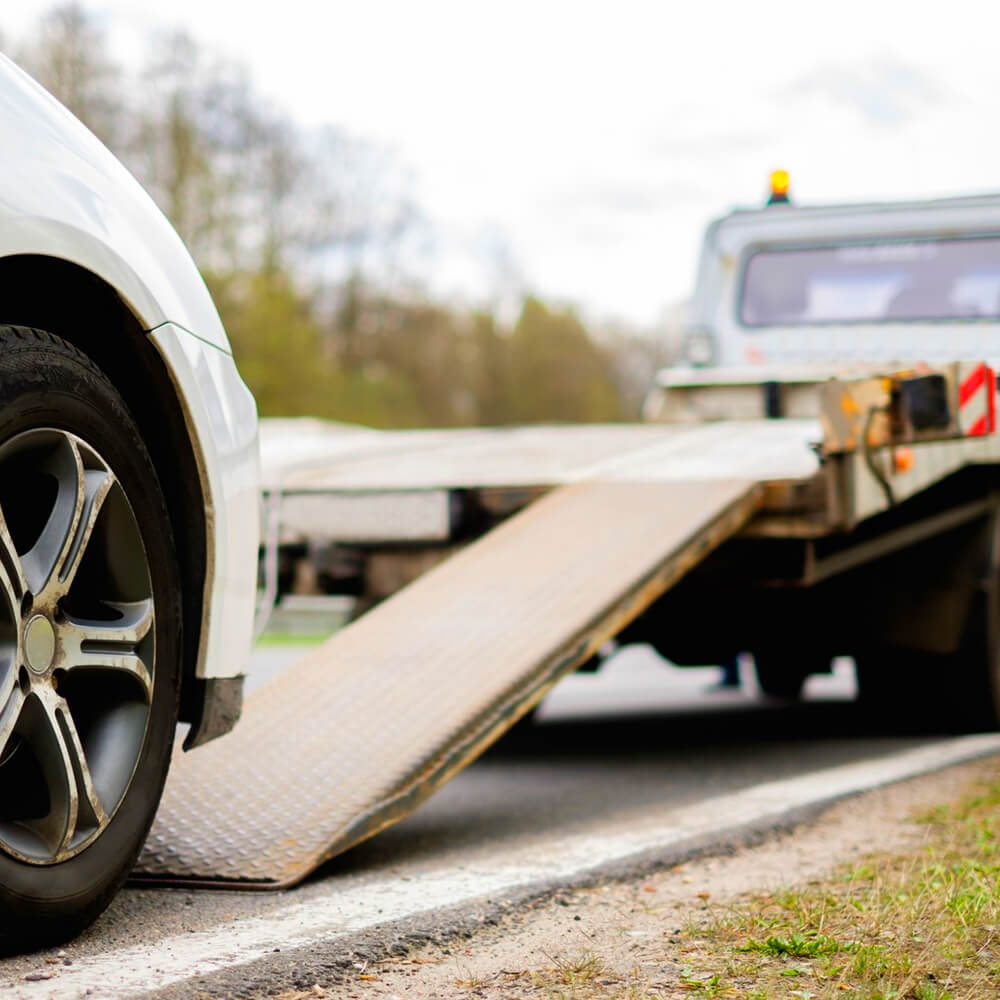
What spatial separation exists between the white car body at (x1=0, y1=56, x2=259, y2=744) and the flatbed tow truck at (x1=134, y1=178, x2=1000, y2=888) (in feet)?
1.94

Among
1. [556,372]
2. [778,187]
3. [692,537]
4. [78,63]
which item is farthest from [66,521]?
[556,372]

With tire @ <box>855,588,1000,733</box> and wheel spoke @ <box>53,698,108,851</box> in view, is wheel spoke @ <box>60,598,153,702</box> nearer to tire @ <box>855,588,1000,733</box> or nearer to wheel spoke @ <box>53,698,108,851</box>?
wheel spoke @ <box>53,698,108,851</box>

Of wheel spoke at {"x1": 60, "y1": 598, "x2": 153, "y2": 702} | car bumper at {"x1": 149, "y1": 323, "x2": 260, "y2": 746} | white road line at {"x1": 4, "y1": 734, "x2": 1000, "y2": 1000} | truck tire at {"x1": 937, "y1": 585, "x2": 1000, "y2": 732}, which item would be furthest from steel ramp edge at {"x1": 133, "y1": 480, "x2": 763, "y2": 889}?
truck tire at {"x1": 937, "y1": 585, "x2": 1000, "y2": 732}

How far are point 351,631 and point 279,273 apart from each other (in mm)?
25433

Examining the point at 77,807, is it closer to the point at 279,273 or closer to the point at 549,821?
the point at 549,821

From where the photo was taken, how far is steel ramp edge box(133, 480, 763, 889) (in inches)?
140

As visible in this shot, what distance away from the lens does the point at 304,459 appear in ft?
22.6

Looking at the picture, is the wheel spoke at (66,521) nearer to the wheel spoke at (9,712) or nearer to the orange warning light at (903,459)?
the wheel spoke at (9,712)

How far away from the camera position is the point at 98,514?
2781 mm

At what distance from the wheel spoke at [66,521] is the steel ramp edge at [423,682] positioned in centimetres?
97

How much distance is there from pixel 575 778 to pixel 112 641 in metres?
3.23

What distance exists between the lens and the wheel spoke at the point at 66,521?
2.67 metres

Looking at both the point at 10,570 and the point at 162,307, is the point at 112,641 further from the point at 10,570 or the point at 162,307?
the point at 162,307

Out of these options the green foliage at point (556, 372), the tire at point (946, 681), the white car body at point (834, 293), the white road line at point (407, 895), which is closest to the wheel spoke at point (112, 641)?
the white road line at point (407, 895)
